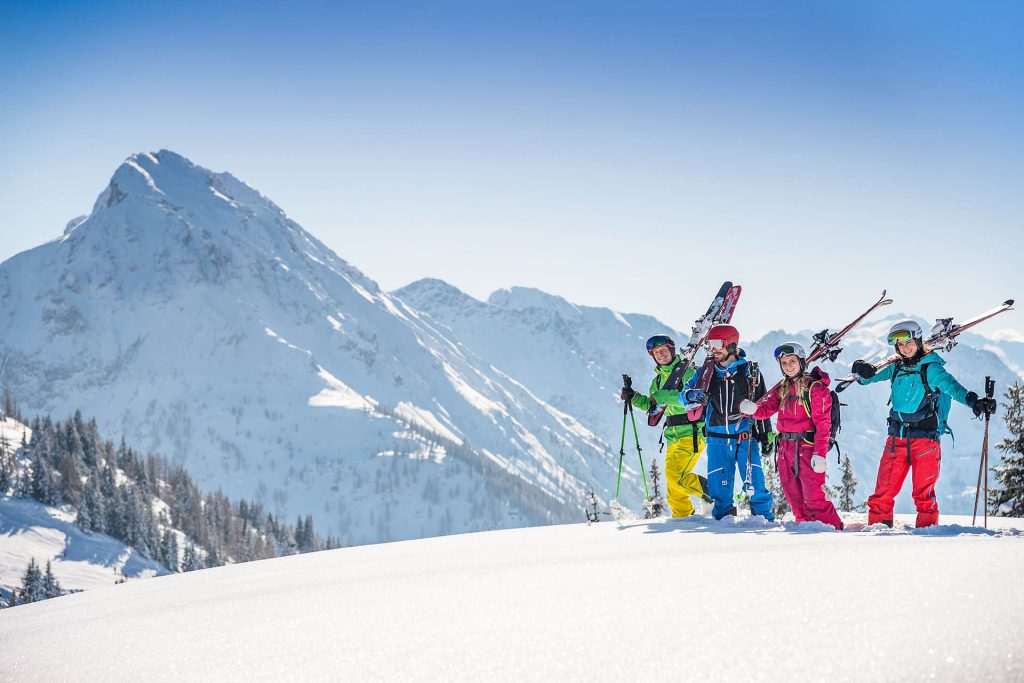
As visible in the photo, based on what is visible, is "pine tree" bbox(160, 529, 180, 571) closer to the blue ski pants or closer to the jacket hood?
the blue ski pants

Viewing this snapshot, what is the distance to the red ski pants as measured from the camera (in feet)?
26.1

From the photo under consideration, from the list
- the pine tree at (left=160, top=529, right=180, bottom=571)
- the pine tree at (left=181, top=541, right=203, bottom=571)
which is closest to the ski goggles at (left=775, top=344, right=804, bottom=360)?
the pine tree at (left=181, top=541, right=203, bottom=571)

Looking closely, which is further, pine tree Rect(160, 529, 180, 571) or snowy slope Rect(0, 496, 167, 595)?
pine tree Rect(160, 529, 180, 571)

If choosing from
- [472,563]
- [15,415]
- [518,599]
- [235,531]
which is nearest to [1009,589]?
[518,599]

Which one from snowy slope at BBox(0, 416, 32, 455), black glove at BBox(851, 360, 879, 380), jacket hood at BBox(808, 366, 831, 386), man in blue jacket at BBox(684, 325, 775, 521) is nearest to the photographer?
black glove at BBox(851, 360, 879, 380)

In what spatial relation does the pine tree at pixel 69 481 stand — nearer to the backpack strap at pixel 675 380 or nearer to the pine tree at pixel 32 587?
the pine tree at pixel 32 587

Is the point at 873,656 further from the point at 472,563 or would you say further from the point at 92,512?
the point at 92,512

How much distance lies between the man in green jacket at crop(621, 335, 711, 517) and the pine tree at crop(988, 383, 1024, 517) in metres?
13.4

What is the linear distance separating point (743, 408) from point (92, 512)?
4511 inches

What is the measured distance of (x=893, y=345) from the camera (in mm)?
8914

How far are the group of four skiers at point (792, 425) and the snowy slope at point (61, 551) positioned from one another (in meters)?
94.2

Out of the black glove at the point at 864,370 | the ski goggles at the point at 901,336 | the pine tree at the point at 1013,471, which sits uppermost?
the ski goggles at the point at 901,336

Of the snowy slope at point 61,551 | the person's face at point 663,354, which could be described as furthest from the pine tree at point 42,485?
the person's face at point 663,354

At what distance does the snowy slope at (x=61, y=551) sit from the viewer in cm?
8851
